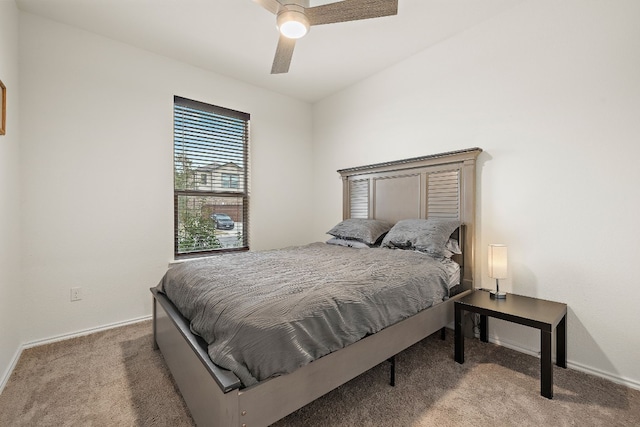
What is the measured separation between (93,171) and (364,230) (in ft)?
8.56

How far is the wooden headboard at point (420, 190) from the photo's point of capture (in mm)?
2480

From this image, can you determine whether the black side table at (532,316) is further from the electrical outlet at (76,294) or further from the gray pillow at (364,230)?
the electrical outlet at (76,294)

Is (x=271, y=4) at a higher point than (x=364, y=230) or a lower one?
higher

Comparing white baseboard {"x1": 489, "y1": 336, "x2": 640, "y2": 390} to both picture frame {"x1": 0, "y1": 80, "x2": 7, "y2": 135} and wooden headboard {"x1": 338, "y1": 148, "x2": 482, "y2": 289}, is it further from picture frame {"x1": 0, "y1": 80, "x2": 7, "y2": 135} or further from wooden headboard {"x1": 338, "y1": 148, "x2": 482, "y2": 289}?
picture frame {"x1": 0, "y1": 80, "x2": 7, "y2": 135}

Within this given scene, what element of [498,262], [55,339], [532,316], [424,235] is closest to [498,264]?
[498,262]

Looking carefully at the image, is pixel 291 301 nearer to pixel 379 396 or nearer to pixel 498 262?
pixel 379 396

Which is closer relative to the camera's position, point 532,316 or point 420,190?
point 532,316

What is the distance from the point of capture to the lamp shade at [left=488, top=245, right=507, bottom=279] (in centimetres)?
213

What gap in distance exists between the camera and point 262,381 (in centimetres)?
115

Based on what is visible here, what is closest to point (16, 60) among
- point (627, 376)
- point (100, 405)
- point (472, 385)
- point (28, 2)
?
point (28, 2)

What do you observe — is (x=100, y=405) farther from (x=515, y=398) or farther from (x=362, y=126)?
(x=362, y=126)

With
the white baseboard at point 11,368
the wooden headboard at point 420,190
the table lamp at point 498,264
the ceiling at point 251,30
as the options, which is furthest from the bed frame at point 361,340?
the ceiling at point 251,30

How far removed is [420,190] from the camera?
113 inches

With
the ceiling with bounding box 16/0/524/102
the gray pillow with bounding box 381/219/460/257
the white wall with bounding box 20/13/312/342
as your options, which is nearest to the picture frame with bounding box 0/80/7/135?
the white wall with bounding box 20/13/312/342
